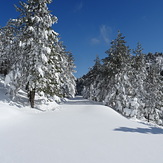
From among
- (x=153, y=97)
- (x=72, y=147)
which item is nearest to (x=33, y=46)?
(x=72, y=147)

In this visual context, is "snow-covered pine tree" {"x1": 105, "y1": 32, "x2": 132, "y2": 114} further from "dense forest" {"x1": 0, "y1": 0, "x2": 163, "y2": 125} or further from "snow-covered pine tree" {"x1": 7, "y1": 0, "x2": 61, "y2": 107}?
"snow-covered pine tree" {"x1": 7, "y1": 0, "x2": 61, "y2": 107}

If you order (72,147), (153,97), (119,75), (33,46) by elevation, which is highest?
(33,46)

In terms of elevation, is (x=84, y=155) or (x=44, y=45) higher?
(x=44, y=45)

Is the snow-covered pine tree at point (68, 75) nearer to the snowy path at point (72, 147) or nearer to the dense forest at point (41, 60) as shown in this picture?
the dense forest at point (41, 60)

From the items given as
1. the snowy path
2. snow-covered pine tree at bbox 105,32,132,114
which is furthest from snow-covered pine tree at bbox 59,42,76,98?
the snowy path

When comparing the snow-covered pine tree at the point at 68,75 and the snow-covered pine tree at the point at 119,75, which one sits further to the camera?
the snow-covered pine tree at the point at 68,75

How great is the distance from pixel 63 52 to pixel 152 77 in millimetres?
18039

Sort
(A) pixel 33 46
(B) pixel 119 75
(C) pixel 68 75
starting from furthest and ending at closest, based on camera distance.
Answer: (C) pixel 68 75 < (B) pixel 119 75 < (A) pixel 33 46

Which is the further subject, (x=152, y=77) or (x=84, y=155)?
(x=152, y=77)

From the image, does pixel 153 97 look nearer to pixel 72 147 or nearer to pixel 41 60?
pixel 41 60

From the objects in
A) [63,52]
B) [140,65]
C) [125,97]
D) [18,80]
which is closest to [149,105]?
[140,65]

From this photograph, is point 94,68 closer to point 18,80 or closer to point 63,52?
point 63,52

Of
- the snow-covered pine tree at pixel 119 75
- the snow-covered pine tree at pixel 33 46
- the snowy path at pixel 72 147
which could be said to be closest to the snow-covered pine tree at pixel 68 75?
the snow-covered pine tree at pixel 119 75

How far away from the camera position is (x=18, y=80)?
10383mm
